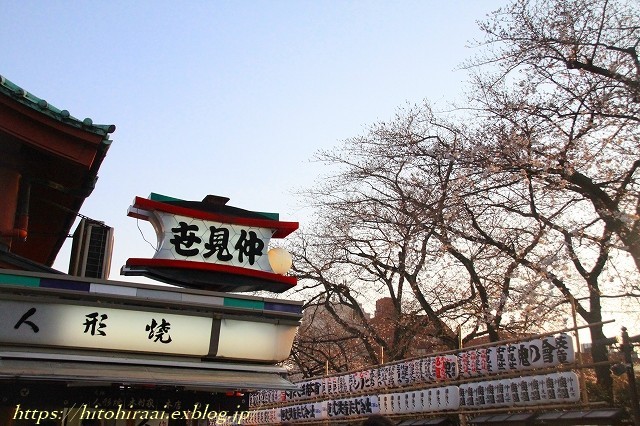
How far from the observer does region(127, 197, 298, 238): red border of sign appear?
32.6 feet

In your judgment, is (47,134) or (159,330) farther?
(47,134)

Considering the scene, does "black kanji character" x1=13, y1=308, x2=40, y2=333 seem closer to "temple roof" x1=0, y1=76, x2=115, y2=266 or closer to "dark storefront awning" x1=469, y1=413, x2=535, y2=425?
"temple roof" x1=0, y1=76, x2=115, y2=266

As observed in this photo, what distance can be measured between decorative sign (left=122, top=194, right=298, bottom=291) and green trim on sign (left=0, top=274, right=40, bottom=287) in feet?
5.04

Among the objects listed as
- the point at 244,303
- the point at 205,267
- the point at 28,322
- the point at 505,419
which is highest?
the point at 205,267

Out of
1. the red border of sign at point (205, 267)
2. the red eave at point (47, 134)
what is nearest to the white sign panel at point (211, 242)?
the red border of sign at point (205, 267)

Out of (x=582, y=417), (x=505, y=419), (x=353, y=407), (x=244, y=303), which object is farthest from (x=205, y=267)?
(x=353, y=407)

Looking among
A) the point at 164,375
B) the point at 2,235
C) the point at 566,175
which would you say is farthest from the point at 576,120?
the point at 2,235

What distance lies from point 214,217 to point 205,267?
931 millimetres

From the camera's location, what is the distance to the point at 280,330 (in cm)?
1033

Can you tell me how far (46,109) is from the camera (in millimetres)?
9500

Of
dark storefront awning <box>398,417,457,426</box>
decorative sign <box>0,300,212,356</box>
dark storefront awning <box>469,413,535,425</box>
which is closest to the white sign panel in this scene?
decorative sign <box>0,300,212,356</box>

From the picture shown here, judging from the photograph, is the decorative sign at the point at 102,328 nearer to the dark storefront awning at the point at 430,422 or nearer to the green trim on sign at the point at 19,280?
the green trim on sign at the point at 19,280

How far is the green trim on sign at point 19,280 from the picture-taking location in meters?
8.10

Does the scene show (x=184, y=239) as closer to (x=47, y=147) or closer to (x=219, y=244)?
(x=219, y=244)
